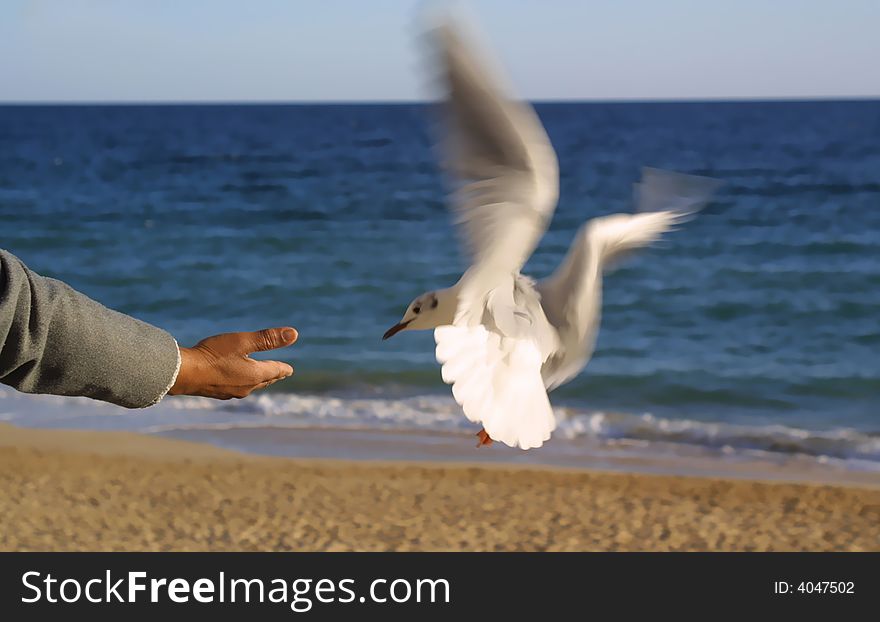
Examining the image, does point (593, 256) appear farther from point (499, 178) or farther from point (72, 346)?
point (72, 346)

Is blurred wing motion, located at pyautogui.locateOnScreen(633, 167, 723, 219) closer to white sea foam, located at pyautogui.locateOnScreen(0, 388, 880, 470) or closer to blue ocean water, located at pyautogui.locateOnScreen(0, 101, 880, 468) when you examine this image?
blue ocean water, located at pyautogui.locateOnScreen(0, 101, 880, 468)

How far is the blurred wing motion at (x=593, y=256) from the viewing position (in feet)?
6.05

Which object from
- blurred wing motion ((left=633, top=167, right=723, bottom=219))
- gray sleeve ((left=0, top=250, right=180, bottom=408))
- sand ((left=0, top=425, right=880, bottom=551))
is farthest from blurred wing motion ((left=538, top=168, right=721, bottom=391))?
sand ((left=0, top=425, right=880, bottom=551))

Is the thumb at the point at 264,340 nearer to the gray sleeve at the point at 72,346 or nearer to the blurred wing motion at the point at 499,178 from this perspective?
the gray sleeve at the point at 72,346

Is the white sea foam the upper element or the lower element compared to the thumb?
upper

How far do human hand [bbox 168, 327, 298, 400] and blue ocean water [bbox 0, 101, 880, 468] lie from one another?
508 mm

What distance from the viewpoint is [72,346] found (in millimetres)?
1533

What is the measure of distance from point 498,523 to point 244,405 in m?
2.34

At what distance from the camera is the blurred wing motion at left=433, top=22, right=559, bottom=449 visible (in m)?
1.63

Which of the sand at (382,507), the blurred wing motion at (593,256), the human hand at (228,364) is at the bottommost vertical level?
the human hand at (228,364)

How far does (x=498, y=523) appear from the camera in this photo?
4809mm

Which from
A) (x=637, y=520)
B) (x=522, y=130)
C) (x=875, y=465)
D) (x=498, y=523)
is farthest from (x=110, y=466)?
(x=522, y=130)

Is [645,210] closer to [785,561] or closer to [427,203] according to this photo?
[785,561]

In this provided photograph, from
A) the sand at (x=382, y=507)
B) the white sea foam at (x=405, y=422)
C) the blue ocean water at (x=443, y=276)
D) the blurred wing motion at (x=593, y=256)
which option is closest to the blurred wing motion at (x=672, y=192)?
the blurred wing motion at (x=593, y=256)
